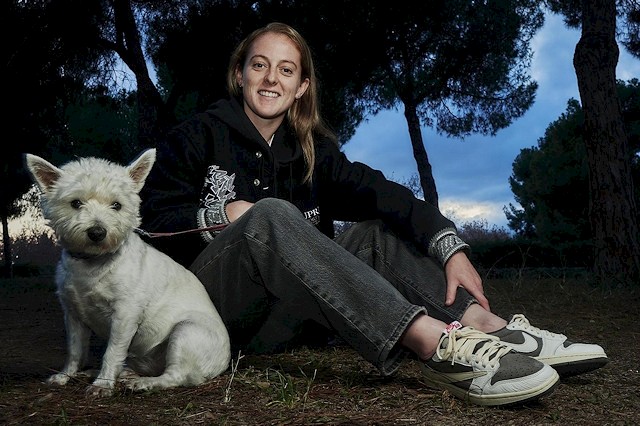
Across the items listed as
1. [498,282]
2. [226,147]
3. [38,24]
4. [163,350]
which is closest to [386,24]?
[38,24]

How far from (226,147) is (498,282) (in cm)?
672

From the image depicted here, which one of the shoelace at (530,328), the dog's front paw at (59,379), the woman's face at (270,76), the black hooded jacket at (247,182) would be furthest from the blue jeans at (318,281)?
the woman's face at (270,76)

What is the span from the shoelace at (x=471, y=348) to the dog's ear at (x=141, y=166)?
5.27 feet

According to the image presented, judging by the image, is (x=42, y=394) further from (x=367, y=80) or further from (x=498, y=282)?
(x=367, y=80)

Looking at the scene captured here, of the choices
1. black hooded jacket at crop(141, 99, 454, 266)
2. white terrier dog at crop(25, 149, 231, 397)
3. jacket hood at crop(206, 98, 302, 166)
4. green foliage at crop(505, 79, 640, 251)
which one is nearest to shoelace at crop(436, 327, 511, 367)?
black hooded jacket at crop(141, 99, 454, 266)

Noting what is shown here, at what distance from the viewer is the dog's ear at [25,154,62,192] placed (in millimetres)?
3074

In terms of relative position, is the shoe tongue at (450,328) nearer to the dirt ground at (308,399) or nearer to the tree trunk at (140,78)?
the dirt ground at (308,399)

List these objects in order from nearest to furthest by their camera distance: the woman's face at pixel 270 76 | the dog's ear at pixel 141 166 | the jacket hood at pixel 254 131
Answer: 1. the dog's ear at pixel 141 166
2. the jacket hood at pixel 254 131
3. the woman's face at pixel 270 76

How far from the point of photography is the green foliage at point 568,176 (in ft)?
68.4

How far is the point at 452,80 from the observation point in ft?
68.9

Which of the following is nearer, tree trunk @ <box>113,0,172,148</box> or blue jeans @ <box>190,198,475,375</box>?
blue jeans @ <box>190,198,475,375</box>

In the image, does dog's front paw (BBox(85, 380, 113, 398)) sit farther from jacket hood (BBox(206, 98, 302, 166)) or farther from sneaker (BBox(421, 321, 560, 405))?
jacket hood (BBox(206, 98, 302, 166))

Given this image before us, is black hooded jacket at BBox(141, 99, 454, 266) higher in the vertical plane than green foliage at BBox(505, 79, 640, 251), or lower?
lower

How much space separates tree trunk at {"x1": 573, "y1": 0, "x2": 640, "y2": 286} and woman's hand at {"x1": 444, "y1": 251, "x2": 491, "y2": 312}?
250 inches
